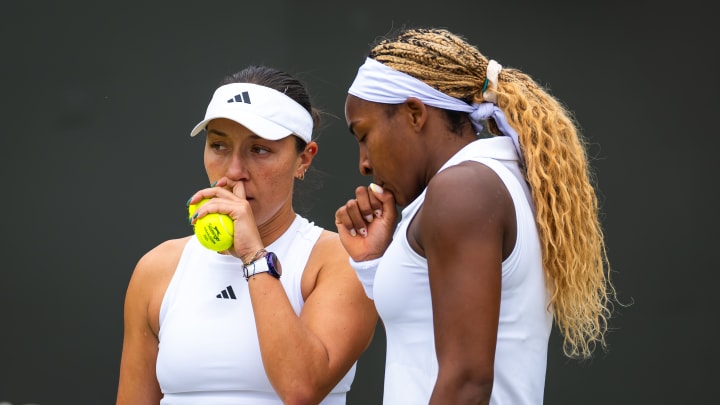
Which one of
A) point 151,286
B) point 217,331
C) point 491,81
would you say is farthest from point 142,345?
point 491,81

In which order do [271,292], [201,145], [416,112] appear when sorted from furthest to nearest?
[201,145]
[271,292]
[416,112]

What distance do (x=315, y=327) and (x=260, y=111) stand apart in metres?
0.63

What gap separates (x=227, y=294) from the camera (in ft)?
9.05

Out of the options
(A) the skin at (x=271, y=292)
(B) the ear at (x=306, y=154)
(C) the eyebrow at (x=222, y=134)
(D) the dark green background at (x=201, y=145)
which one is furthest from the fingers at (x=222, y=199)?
(D) the dark green background at (x=201, y=145)

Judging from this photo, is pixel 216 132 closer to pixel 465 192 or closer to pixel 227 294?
pixel 227 294

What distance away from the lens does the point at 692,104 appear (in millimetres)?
4035

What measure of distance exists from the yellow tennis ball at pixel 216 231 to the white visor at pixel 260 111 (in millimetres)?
268

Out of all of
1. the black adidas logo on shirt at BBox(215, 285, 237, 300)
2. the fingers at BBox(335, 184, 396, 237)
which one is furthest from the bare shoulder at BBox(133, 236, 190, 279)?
the fingers at BBox(335, 184, 396, 237)

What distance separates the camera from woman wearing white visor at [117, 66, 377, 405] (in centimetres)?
256

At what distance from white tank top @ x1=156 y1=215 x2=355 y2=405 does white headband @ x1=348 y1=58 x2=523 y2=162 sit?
686mm

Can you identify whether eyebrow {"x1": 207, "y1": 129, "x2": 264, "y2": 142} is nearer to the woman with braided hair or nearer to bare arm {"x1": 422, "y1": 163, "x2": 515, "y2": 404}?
the woman with braided hair

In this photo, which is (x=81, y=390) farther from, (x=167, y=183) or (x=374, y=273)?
(x=374, y=273)

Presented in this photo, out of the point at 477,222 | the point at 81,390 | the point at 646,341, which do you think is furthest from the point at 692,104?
the point at 81,390

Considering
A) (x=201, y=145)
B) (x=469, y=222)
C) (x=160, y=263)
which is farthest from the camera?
(x=201, y=145)
